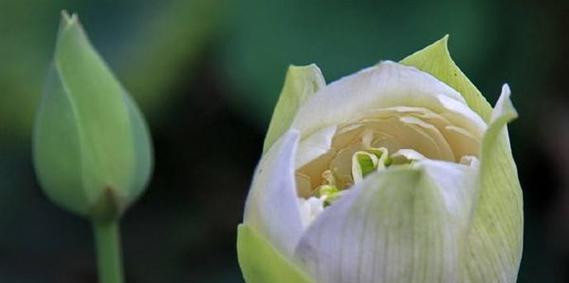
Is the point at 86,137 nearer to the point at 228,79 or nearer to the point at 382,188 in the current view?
the point at 382,188

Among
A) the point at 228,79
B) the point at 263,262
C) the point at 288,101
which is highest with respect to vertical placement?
the point at 228,79

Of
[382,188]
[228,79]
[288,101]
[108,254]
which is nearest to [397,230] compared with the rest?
[382,188]

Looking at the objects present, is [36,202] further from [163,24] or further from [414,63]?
[414,63]

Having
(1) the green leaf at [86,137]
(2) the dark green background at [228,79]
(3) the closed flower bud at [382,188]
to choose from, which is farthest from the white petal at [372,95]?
(2) the dark green background at [228,79]

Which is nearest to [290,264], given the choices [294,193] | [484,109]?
[294,193]

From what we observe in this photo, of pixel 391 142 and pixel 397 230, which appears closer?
pixel 397 230

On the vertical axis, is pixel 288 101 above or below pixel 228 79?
below

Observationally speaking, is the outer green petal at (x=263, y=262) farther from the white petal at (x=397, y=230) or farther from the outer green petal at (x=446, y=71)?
the outer green petal at (x=446, y=71)

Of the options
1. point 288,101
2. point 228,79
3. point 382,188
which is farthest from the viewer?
point 228,79
